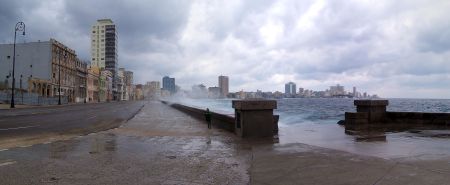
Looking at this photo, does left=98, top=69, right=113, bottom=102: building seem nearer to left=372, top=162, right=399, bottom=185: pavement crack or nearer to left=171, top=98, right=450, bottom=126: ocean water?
left=171, top=98, right=450, bottom=126: ocean water

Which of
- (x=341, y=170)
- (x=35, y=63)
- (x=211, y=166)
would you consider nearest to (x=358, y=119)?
(x=211, y=166)

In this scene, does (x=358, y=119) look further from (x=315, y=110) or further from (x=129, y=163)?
(x=315, y=110)

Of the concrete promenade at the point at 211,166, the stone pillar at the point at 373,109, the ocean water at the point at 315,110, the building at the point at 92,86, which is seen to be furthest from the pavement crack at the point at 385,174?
the building at the point at 92,86

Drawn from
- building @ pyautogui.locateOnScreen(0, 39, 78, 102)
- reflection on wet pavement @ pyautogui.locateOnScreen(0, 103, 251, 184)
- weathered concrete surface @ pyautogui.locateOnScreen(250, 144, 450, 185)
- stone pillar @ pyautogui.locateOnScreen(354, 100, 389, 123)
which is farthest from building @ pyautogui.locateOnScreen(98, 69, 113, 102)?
weathered concrete surface @ pyautogui.locateOnScreen(250, 144, 450, 185)

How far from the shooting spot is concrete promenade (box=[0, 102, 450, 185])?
7.23 meters

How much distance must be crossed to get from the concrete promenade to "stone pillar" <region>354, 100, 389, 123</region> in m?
9.69

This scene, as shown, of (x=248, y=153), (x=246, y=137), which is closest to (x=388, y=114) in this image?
(x=246, y=137)

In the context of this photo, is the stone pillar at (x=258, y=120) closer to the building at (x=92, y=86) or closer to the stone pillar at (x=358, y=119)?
the stone pillar at (x=358, y=119)

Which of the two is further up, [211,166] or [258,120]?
[258,120]

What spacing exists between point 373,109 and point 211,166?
13390 mm

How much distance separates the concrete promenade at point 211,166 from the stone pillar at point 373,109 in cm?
969

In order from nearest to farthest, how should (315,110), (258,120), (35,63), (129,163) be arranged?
(129,163) → (258,120) → (315,110) → (35,63)

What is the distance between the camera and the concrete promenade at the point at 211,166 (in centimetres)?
723

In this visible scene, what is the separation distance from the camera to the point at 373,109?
20203 millimetres
